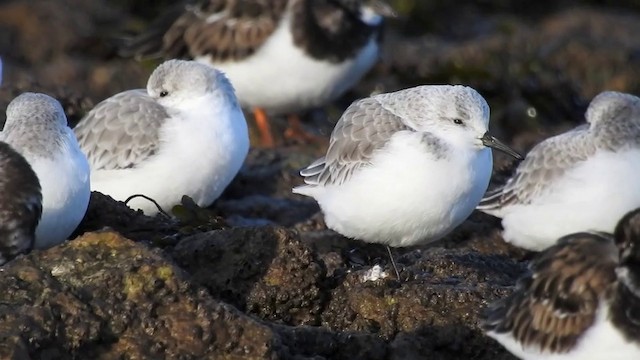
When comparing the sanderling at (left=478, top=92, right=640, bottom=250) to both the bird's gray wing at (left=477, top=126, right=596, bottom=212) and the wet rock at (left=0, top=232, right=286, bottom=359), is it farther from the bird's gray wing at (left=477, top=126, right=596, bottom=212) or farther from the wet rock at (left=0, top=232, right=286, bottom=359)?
the wet rock at (left=0, top=232, right=286, bottom=359)

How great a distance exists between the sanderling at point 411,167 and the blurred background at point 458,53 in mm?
3019

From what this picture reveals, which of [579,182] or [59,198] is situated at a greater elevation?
[59,198]

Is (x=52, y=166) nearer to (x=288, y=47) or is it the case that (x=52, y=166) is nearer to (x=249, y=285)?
(x=249, y=285)

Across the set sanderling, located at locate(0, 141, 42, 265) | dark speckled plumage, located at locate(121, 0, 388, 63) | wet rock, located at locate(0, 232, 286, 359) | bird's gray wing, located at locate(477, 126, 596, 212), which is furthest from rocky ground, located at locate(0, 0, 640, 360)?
dark speckled plumage, located at locate(121, 0, 388, 63)

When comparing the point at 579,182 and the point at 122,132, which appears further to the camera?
the point at 122,132

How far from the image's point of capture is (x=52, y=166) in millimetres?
6023

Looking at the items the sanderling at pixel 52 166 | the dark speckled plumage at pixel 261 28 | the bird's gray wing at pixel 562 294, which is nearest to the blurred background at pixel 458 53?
the dark speckled plumage at pixel 261 28

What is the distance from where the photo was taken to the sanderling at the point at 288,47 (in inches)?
393

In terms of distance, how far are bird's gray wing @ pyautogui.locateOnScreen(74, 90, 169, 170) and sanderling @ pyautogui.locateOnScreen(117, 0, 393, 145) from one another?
1904 mm

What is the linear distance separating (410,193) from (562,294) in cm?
166

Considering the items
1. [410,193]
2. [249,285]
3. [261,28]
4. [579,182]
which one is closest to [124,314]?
[249,285]

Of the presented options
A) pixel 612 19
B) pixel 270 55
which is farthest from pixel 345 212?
pixel 612 19

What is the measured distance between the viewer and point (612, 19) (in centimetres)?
1477

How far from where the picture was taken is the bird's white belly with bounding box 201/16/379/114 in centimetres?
998
